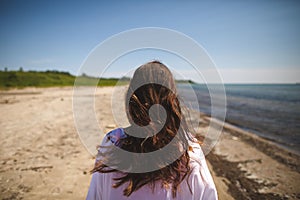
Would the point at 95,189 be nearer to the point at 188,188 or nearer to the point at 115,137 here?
the point at 115,137

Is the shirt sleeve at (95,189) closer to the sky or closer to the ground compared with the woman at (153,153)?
closer to the ground

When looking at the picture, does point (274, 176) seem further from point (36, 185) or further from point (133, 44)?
point (36, 185)

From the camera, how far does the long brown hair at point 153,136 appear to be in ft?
4.19

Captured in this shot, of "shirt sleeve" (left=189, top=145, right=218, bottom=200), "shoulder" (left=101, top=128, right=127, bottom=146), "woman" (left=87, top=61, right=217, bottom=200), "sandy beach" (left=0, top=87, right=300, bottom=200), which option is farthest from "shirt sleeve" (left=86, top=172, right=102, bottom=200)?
"sandy beach" (left=0, top=87, right=300, bottom=200)

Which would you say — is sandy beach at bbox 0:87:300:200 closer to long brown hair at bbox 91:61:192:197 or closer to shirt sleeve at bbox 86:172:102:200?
shirt sleeve at bbox 86:172:102:200

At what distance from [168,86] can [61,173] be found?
3.68 metres

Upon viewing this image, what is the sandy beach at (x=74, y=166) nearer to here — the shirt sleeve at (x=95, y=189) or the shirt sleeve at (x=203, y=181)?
the shirt sleeve at (x=95, y=189)

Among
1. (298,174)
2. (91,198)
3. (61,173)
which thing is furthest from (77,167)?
(298,174)

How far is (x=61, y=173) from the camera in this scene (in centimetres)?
406

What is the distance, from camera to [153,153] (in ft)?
4.34

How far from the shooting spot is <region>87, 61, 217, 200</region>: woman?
1276 millimetres

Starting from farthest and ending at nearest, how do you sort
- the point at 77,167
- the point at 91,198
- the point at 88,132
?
the point at 88,132, the point at 77,167, the point at 91,198

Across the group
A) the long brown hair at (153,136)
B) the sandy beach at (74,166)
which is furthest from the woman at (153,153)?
the sandy beach at (74,166)

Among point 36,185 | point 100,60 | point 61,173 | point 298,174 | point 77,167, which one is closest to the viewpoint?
point 100,60
